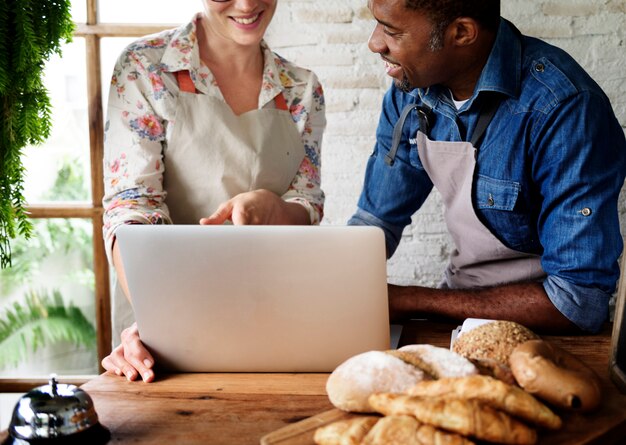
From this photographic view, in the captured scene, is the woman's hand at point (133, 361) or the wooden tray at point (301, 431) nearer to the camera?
the wooden tray at point (301, 431)

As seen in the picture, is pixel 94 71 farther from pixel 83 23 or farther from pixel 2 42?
pixel 2 42

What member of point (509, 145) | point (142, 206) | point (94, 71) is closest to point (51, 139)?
point (94, 71)

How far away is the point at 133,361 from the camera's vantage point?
1.19 meters

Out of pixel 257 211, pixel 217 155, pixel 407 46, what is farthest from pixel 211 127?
pixel 407 46

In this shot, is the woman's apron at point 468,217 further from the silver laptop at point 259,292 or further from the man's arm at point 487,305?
the silver laptop at point 259,292

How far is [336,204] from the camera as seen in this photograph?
2682 mm

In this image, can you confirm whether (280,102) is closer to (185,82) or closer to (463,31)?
(185,82)

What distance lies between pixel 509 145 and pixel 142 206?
86 centimetres

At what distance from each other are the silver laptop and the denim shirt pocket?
2.22ft

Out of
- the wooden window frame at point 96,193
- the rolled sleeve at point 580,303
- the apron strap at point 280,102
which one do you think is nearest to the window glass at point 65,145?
the wooden window frame at point 96,193

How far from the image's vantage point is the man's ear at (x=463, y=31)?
5.50 feet

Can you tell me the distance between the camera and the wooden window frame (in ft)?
9.20

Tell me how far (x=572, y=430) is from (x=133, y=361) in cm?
69

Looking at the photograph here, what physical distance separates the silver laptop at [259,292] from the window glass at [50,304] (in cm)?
187
